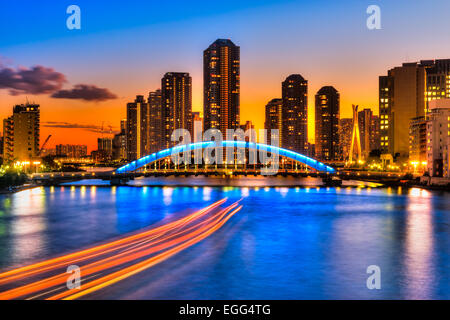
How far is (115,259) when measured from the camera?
59.7 ft

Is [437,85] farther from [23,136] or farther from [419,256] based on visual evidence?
[419,256]

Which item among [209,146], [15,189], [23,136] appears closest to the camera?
[15,189]

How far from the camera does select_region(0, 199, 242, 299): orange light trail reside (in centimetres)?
1370

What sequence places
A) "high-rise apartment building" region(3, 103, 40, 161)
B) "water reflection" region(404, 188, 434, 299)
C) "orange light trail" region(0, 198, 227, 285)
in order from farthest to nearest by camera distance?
"high-rise apartment building" region(3, 103, 40, 161) → "orange light trail" region(0, 198, 227, 285) → "water reflection" region(404, 188, 434, 299)

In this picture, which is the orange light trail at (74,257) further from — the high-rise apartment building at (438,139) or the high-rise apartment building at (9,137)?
the high-rise apartment building at (9,137)

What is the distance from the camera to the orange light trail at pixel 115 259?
1370 centimetres

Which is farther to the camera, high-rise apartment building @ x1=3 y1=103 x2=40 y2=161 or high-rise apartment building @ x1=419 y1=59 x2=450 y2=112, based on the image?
high-rise apartment building @ x1=419 y1=59 x2=450 y2=112

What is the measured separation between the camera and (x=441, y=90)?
149875 mm

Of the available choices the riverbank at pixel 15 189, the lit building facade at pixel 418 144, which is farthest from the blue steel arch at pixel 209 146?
the riverbank at pixel 15 189

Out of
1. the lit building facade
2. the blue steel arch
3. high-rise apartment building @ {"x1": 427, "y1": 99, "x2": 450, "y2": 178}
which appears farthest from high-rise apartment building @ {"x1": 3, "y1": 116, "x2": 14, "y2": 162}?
high-rise apartment building @ {"x1": 427, "y1": 99, "x2": 450, "y2": 178}

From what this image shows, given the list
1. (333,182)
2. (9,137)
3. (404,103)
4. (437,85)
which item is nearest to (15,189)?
(333,182)

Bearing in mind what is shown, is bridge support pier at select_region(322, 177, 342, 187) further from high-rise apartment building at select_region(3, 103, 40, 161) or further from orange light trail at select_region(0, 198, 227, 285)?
high-rise apartment building at select_region(3, 103, 40, 161)
